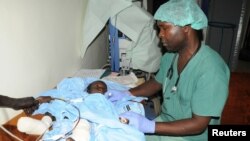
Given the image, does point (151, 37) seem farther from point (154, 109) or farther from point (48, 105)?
point (48, 105)

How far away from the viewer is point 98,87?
1.56 m

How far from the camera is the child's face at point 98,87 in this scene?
5.03 ft

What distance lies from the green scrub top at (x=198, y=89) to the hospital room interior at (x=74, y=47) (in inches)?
19.3

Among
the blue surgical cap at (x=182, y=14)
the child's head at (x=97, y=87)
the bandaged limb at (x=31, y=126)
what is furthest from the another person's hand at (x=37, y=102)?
the blue surgical cap at (x=182, y=14)

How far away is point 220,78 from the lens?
3.73 ft

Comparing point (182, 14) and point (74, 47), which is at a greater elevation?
point (182, 14)

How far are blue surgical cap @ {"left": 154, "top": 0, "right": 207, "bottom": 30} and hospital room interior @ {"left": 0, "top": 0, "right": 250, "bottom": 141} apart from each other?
0.67 metres

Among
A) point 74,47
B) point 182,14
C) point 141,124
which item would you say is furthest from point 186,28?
point 74,47

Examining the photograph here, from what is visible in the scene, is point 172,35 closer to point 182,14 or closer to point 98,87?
point 182,14

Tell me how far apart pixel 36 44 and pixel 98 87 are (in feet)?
1.53

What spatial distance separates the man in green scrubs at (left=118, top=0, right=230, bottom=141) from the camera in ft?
3.72

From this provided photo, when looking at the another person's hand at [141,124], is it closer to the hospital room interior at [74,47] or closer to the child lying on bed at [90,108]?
the child lying on bed at [90,108]

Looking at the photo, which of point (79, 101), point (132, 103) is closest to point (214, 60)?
point (132, 103)

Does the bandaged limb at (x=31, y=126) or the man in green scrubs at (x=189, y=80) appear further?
the man in green scrubs at (x=189, y=80)
